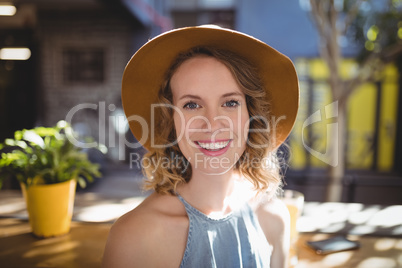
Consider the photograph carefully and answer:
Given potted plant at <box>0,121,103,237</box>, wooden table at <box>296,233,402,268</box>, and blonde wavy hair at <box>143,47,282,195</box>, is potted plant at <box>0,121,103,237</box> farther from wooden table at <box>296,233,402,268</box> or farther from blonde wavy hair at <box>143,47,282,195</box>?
wooden table at <box>296,233,402,268</box>

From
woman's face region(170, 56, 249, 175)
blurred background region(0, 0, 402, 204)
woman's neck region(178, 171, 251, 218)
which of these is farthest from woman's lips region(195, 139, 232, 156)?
blurred background region(0, 0, 402, 204)

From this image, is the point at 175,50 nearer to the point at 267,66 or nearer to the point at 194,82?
the point at 194,82

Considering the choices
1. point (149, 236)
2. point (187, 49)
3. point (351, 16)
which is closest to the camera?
point (149, 236)

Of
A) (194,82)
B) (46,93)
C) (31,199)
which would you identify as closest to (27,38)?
(46,93)

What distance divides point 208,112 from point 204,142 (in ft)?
0.32

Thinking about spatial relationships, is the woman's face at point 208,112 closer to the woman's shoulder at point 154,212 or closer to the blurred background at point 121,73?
the woman's shoulder at point 154,212

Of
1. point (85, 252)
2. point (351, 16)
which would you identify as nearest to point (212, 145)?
point (85, 252)

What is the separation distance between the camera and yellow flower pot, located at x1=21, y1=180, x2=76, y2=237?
4.02 feet

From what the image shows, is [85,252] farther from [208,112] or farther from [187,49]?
[187,49]

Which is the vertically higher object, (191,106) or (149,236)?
(191,106)

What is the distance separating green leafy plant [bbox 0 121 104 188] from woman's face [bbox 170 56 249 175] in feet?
1.85

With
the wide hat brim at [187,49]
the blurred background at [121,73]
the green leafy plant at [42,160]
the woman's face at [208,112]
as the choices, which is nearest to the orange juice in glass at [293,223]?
the wide hat brim at [187,49]

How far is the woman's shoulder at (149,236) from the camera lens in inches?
34.4

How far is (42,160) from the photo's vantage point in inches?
49.2
